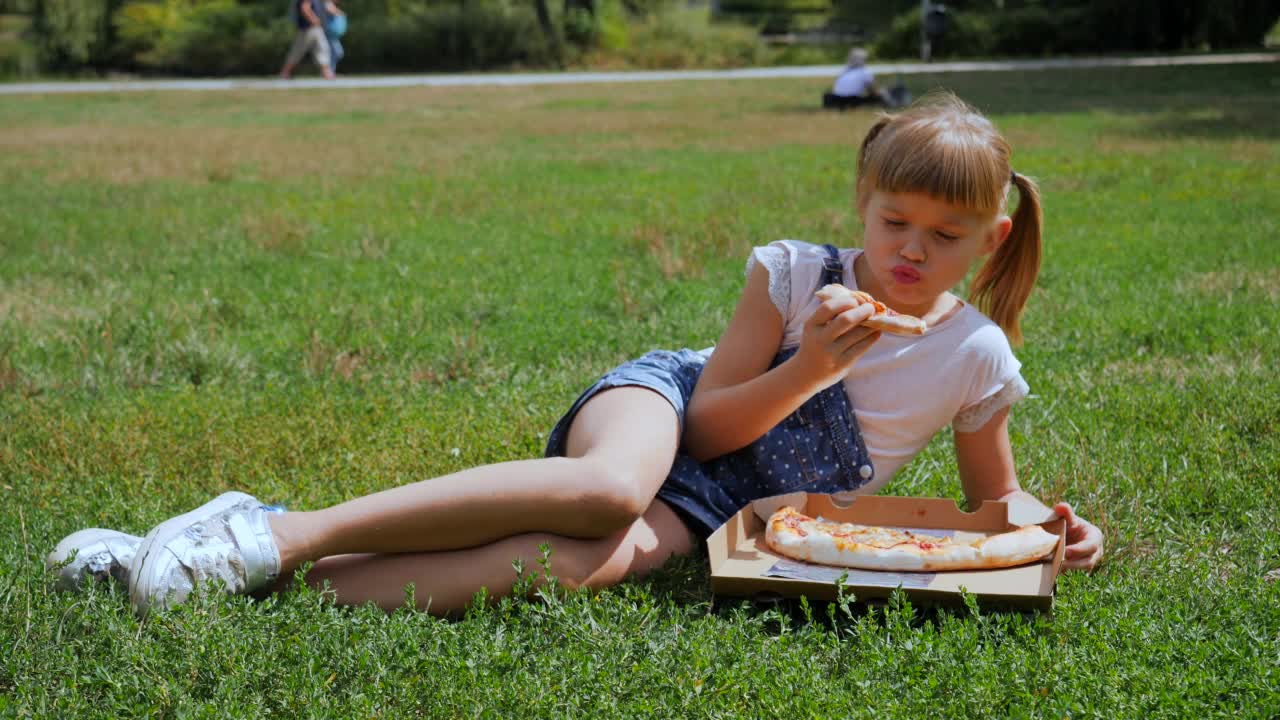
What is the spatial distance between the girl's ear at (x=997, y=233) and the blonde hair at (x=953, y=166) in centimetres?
3

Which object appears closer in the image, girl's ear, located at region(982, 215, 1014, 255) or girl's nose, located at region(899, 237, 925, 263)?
girl's nose, located at region(899, 237, 925, 263)

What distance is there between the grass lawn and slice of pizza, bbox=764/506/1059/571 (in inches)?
4.6

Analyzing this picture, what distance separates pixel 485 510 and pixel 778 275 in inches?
38.2

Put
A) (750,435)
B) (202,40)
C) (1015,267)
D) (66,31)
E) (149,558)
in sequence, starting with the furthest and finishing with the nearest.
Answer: (202,40) → (66,31) → (1015,267) → (750,435) → (149,558)

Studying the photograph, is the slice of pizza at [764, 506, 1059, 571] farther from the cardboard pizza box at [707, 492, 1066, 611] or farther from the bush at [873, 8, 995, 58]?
the bush at [873, 8, 995, 58]

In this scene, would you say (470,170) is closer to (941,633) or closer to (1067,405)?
(1067,405)

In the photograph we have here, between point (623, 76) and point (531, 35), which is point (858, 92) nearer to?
point (623, 76)

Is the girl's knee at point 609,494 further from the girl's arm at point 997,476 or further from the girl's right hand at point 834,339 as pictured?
the girl's arm at point 997,476

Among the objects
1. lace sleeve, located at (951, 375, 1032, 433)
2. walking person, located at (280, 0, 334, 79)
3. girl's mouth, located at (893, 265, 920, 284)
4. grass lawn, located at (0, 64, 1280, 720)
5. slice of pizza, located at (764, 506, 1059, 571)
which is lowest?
grass lawn, located at (0, 64, 1280, 720)

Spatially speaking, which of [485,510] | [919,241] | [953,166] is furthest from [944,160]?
[485,510]

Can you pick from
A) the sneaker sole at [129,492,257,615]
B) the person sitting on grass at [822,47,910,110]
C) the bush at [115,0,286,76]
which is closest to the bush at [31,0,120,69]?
the bush at [115,0,286,76]

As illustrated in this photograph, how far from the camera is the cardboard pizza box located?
2820mm

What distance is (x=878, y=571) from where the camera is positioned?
2967 millimetres

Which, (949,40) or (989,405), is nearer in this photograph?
(989,405)
